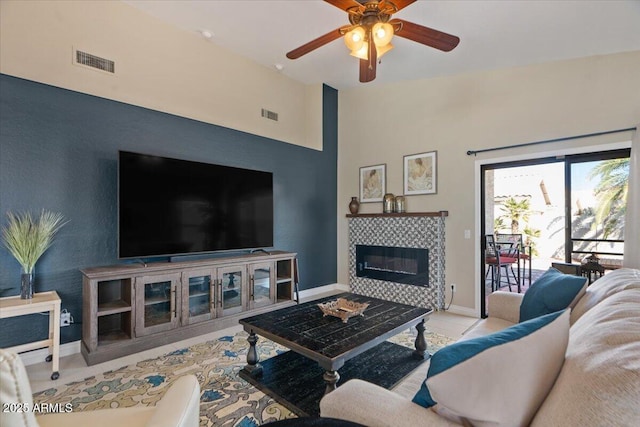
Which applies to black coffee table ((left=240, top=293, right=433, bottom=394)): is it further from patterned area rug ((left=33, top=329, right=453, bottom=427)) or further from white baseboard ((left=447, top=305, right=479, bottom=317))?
white baseboard ((left=447, top=305, right=479, bottom=317))

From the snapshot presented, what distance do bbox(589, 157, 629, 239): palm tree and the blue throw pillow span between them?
1.80 meters

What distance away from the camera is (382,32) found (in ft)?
8.09

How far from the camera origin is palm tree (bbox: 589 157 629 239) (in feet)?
10.4

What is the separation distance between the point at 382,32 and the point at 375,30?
0.06 metres

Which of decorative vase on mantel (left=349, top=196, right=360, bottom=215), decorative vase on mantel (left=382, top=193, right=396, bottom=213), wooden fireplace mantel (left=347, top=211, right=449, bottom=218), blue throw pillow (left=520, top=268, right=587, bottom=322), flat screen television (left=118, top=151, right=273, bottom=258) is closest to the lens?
blue throw pillow (left=520, top=268, right=587, bottom=322)

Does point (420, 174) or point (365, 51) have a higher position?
point (365, 51)

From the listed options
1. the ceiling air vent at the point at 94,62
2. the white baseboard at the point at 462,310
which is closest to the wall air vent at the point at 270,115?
the ceiling air vent at the point at 94,62

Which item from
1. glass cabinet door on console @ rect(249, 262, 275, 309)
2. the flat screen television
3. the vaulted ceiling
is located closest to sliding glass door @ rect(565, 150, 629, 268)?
the vaulted ceiling

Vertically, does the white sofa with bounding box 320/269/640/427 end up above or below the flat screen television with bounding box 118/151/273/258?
below

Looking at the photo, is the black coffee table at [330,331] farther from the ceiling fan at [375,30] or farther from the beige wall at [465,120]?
the ceiling fan at [375,30]

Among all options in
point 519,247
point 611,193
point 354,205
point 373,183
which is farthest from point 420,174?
point 611,193

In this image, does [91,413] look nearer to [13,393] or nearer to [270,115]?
[13,393]

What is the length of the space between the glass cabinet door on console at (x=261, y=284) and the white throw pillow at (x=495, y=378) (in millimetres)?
3143

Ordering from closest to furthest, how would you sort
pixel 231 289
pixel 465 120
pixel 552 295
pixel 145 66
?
1. pixel 552 295
2. pixel 145 66
3. pixel 231 289
4. pixel 465 120
